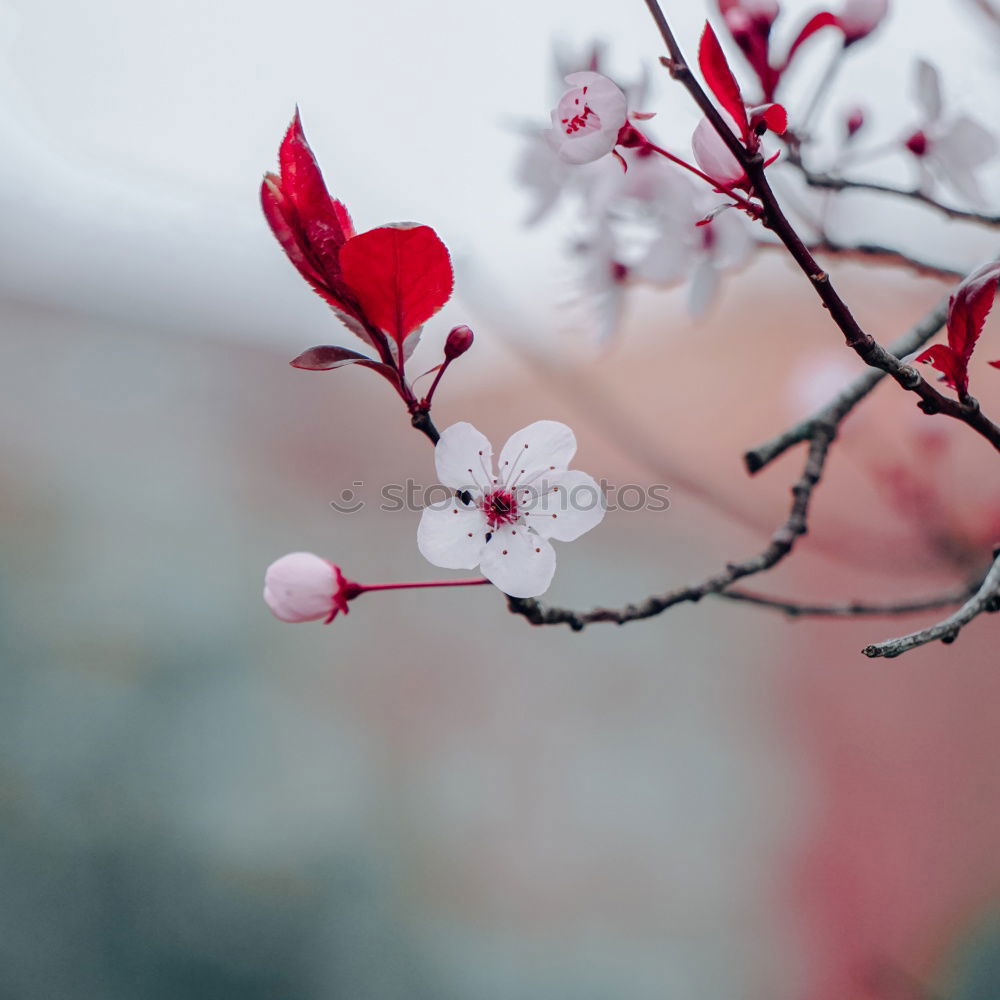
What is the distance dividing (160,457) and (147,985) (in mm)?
1011

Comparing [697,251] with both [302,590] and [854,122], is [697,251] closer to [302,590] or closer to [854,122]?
[854,122]

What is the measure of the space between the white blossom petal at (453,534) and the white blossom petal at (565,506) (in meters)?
0.03

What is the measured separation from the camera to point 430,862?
1.47 meters

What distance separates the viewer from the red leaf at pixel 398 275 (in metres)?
0.31

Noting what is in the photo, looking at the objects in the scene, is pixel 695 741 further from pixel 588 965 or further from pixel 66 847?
pixel 66 847

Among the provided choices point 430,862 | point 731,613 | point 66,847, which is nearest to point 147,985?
point 66,847

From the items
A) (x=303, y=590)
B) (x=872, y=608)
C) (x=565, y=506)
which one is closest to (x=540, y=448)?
(x=565, y=506)

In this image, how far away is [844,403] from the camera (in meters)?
0.46

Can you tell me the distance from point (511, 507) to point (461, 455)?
59mm

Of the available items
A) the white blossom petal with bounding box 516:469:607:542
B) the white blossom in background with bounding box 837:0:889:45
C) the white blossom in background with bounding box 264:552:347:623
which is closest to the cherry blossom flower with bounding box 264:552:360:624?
the white blossom in background with bounding box 264:552:347:623

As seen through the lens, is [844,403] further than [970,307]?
Yes

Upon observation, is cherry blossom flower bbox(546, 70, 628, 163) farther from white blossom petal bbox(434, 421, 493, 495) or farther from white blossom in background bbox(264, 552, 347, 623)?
white blossom in background bbox(264, 552, 347, 623)

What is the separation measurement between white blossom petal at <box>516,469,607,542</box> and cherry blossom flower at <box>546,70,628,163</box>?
0.47ft

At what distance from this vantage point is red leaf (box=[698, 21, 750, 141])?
0.90 ft
